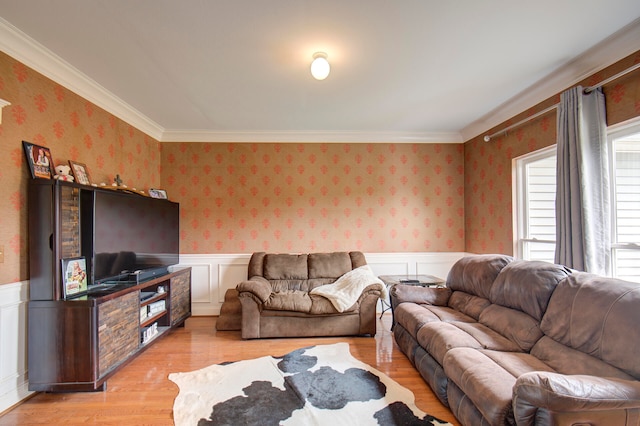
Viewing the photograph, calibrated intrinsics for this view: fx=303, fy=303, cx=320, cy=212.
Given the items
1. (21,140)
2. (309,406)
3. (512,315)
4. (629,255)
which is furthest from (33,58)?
(629,255)

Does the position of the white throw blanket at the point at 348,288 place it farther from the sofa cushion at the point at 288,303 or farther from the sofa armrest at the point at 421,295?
the sofa armrest at the point at 421,295

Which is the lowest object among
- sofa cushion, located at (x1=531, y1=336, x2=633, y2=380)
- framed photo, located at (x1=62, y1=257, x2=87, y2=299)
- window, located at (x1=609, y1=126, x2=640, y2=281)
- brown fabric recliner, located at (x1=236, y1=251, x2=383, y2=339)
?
brown fabric recliner, located at (x1=236, y1=251, x2=383, y2=339)

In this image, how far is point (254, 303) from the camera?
341 centimetres

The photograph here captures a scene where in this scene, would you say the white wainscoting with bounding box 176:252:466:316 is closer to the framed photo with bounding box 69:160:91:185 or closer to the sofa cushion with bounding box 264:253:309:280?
the sofa cushion with bounding box 264:253:309:280

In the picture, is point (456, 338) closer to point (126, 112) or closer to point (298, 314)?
point (298, 314)

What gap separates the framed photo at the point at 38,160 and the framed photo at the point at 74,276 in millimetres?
711

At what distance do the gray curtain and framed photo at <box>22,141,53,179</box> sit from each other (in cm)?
431

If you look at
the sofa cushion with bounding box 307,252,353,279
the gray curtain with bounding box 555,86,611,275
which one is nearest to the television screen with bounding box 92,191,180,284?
the sofa cushion with bounding box 307,252,353,279

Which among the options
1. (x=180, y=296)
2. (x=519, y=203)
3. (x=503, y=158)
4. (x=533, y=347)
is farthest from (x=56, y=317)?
(x=503, y=158)

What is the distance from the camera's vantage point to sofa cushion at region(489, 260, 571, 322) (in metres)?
2.11

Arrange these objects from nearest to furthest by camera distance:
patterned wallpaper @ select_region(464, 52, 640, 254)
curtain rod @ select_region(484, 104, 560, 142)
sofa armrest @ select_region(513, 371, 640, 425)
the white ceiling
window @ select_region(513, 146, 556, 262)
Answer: sofa armrest @ select_region(513, 371, 640, 425) → the white ceiling → patterned wallpaper @ select_region(464, 52, 640, 254) → curtain rod @ select_region(484, 104, 560, 142) → window @ select_region(513, 146, 556, 262)

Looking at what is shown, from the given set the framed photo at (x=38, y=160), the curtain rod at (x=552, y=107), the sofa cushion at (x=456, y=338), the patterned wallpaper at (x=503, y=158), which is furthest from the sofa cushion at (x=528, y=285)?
the framed photo at (x=38, y=160)

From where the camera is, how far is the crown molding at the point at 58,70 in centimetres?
217

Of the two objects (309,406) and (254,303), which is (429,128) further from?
(309,406)
